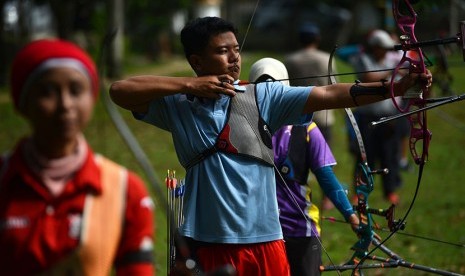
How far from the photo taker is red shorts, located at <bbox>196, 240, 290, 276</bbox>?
457cm

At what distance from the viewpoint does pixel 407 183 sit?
13500 millimetres

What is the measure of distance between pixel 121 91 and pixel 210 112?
0.39 m

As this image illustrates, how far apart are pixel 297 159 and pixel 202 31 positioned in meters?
1.05

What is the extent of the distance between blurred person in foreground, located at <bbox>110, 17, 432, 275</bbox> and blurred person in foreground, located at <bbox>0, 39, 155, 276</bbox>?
152cm

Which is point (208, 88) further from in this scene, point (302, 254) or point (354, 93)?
point (302, 254)

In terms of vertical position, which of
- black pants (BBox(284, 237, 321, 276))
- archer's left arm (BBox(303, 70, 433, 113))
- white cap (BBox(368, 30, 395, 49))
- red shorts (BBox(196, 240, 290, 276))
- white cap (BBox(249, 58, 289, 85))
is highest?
white cap (BBox(368, 30, 395, 49))

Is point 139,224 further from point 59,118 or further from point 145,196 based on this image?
point 59,118

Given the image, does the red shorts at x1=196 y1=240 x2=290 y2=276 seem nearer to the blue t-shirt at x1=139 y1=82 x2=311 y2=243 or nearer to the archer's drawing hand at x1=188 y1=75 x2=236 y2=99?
the blue t-shirt at x1=139 y1=82 x2=311 y2=243

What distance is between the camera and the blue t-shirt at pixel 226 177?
179 inches

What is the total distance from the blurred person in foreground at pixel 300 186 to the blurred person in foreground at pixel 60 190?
2436 millimetres

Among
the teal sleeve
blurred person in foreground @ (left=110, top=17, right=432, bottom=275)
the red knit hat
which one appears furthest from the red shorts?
the red knit hat

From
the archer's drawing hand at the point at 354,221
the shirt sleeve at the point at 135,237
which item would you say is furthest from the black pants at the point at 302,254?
the shirt sleeve at the point at 135,237

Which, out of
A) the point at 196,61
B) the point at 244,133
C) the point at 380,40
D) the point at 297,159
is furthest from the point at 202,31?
the point at 380,40

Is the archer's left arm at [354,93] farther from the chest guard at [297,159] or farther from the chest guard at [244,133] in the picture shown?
the chest guard at [297,159]
